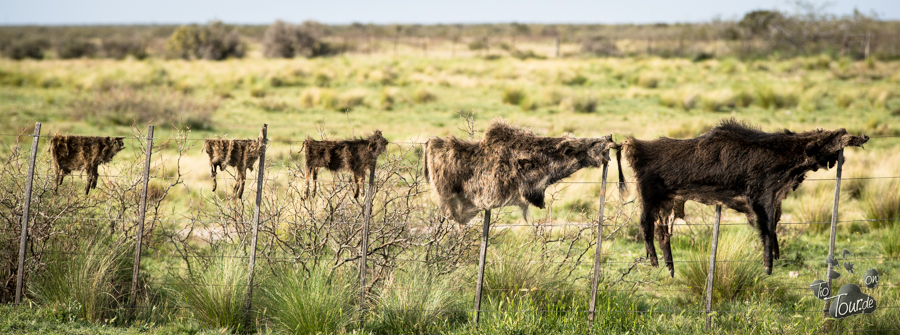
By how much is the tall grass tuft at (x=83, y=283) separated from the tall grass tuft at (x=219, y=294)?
0.59 m

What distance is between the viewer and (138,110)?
53.1ft

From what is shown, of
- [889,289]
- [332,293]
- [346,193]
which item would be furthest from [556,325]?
[889,289]

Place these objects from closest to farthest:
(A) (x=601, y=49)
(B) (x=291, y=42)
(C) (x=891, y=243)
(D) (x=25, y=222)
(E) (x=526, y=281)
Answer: (D) (x=25, y=222) < (E) (x=526, y=281) < (C) (x=891, y=243) < (A) (x=601, y=49) < (B) (x=291, y=42)

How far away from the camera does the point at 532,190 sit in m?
4.16

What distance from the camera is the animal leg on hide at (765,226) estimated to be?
4.11 m

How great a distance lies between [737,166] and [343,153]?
256 cm

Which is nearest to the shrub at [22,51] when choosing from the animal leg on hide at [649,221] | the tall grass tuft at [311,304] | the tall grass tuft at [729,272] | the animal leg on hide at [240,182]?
the animal leg on hide at [240,182]

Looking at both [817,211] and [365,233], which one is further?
[817,211]

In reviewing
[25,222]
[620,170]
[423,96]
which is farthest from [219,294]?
[423,96]

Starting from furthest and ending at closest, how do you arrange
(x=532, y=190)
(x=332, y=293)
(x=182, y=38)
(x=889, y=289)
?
(x=182, y=38)
(x=889, y=289)
(x=332, y=293)
(x=532, y=190)

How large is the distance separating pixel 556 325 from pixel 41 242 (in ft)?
13.5

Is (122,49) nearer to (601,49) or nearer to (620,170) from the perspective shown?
(601,49)

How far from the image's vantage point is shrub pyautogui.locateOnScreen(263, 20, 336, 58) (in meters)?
37.9

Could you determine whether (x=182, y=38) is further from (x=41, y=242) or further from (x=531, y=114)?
(x=41, y=242)
